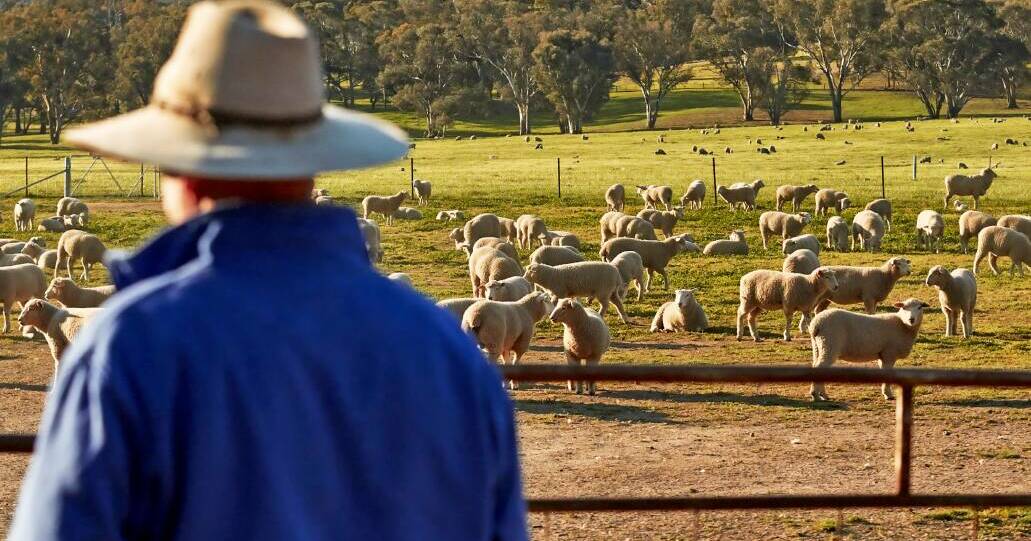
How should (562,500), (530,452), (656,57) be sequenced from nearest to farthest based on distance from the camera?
1. (562,500)
2. (530,452)
3. (656,57)

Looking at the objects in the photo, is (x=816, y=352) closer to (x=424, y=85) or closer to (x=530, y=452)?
(x=530, y=452)

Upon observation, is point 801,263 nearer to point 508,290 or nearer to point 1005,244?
point 1005,244

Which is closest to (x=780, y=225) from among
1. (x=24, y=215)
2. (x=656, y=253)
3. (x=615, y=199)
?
(x=656, y=253)

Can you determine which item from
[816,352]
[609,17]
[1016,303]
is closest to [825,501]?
[816,352]

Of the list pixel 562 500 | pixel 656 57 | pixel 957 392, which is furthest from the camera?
pixel 656 57

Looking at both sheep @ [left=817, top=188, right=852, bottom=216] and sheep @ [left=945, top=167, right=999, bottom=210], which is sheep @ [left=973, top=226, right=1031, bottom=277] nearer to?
sheep @ [left=817, top=188, right=852, bottom=216]

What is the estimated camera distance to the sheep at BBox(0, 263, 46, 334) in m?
18.7

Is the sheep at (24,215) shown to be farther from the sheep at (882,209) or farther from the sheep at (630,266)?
the sheep at (882,209)

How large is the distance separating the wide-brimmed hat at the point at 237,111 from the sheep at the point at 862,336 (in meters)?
12.7

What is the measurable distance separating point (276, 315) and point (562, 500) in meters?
3.40

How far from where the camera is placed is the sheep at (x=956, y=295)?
18.8 m

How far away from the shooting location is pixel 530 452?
1195cm

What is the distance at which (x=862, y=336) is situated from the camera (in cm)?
1470

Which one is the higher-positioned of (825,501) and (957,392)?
(825,501)
